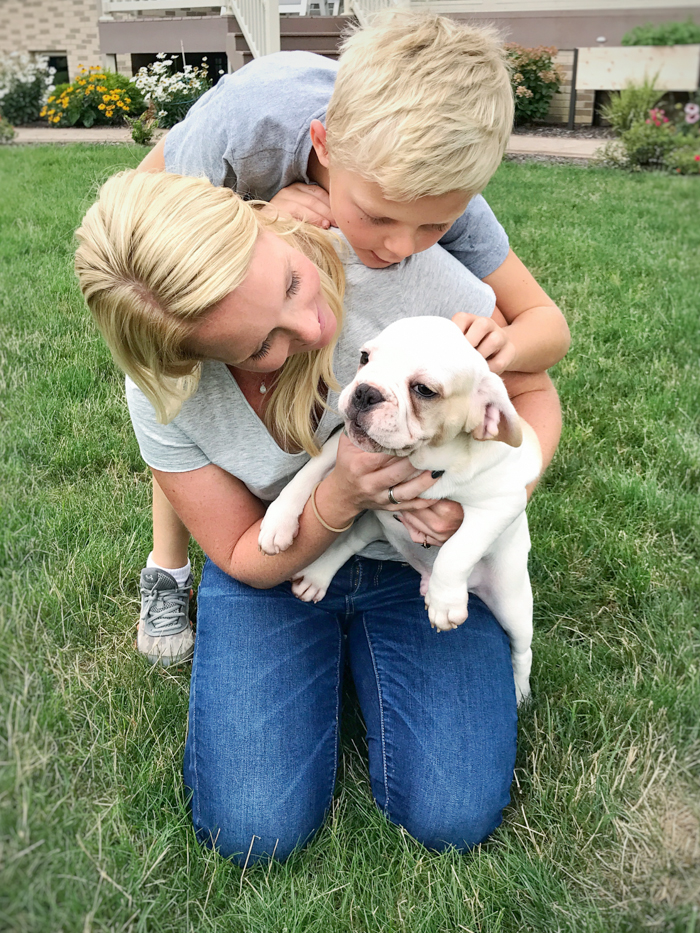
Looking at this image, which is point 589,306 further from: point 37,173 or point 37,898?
point 37,898

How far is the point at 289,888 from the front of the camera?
1.66 metres

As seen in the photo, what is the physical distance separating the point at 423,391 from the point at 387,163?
1.43 ft

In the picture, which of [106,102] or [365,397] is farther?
[106,102]

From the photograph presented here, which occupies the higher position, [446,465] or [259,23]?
[259,23]

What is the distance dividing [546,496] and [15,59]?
2.24 meters

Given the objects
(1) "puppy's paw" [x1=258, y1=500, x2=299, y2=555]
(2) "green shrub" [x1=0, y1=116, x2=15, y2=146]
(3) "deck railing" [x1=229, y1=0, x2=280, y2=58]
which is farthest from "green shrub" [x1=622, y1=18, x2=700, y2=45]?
(3) "deck railing" [x1=229, y1=0, x2=280, y2=58]

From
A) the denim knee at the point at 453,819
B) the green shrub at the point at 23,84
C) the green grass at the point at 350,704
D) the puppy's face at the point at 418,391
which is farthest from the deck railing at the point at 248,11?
the denim knee at the point at 453,819

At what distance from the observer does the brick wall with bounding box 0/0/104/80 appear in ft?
5.42

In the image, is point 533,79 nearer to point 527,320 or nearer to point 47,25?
point 527,320

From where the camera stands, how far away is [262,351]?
1.66 meters

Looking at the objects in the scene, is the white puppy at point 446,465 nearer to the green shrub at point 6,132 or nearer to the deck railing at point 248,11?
the green shrub at point 6,132

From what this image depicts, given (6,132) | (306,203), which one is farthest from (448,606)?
(6,132)

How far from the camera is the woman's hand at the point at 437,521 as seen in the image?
6.09ft

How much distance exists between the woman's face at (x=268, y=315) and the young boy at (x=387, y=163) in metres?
0.16
